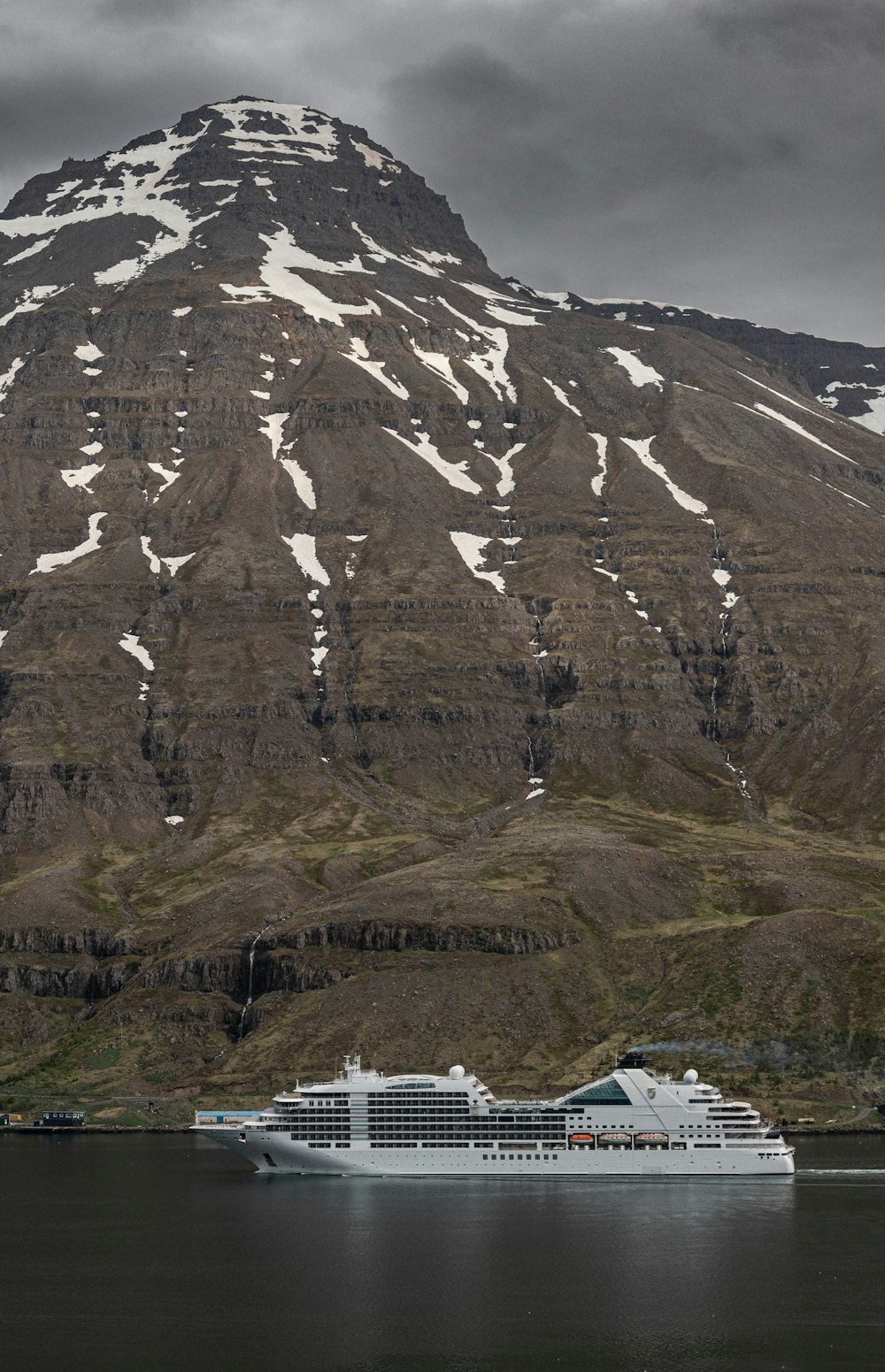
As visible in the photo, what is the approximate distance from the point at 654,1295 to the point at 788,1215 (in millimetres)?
43257

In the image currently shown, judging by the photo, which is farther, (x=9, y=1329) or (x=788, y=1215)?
(x=788, y=1215)

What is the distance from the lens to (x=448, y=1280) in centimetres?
13825

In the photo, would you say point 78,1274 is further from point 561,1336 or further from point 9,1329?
point 561,1336

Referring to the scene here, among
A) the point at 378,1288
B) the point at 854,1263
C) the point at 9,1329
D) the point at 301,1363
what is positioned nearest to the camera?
the point at 301,1363

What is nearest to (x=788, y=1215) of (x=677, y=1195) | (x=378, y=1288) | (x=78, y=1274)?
(x=677, y=1195)

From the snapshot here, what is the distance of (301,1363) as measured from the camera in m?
115

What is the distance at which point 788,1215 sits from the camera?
→ 559ft

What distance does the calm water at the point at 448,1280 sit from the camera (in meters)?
117

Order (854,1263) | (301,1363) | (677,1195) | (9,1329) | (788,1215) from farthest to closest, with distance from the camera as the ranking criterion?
(677,1195) → (788,1215) → (854,1263) → (9,1329) → (301,1363)

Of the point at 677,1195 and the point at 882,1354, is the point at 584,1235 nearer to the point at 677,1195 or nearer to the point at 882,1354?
the point at 677,1195

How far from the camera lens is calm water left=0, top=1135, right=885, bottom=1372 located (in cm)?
11738

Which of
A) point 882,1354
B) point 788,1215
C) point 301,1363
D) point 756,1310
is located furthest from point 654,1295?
point 788,1215

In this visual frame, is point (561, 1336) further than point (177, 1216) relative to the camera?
No

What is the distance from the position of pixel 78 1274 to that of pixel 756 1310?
2203 inches
